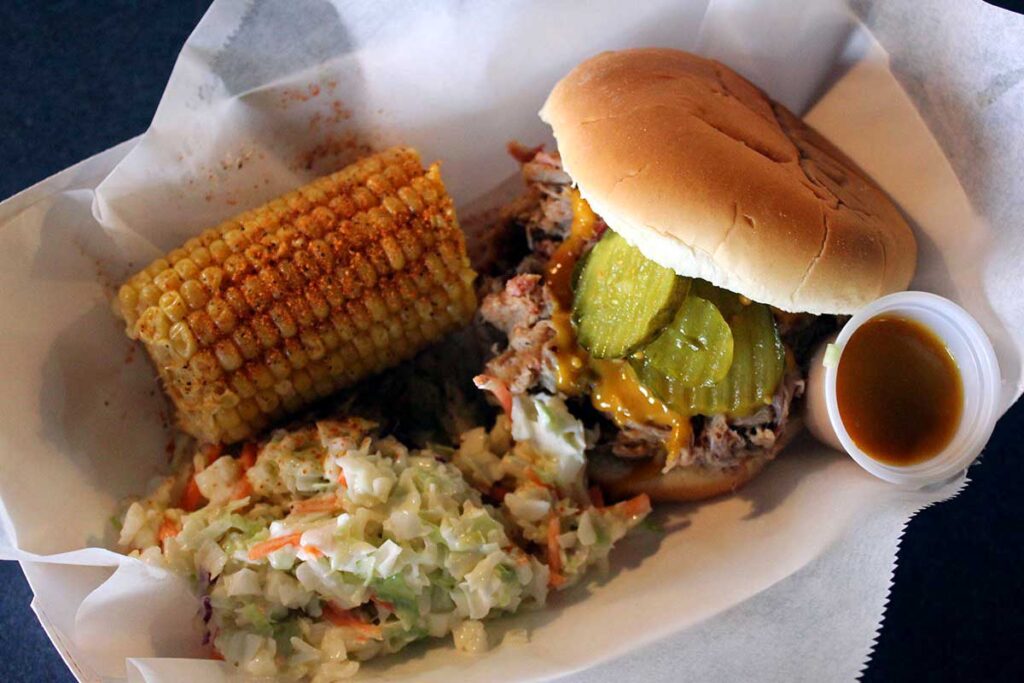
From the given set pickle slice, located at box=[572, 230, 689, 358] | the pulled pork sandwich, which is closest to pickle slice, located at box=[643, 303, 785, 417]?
the pulled pork sandwich

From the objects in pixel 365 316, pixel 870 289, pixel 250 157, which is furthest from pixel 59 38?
pixel 870 289

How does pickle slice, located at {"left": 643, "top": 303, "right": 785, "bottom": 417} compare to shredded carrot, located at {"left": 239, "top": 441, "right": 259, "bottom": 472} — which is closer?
pickle slice, located at {"left": 643, "top": 303, "right": 785, "bottom": 417}

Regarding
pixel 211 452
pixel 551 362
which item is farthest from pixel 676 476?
pixel 211 452

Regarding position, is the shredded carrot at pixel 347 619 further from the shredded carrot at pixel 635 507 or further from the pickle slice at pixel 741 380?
the pickle slice at pixel 741 380

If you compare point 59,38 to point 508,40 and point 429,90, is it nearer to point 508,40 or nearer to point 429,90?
point 429,90

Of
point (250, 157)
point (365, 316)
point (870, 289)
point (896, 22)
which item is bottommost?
point (870, 289)

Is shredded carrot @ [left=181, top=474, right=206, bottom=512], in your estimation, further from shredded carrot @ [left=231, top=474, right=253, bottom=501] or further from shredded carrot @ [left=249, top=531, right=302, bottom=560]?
shredded carrot @ [left=249, top=531, right=302, bottom=560]
